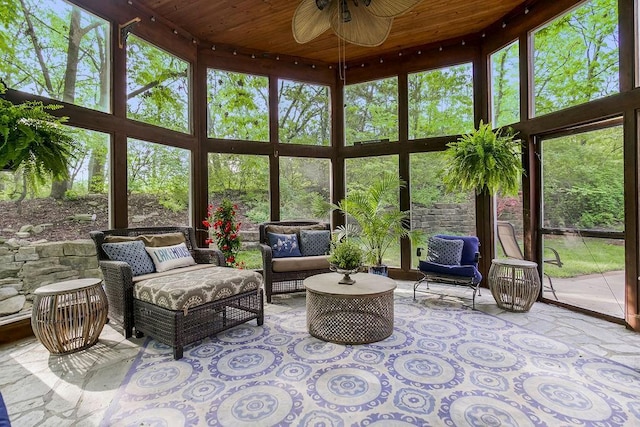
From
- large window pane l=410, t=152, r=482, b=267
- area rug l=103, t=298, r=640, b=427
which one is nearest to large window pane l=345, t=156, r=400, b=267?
large window pane l=410, t=152, r=482, b=267

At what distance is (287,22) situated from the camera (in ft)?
13.8

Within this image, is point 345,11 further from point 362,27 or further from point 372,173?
point 372,173

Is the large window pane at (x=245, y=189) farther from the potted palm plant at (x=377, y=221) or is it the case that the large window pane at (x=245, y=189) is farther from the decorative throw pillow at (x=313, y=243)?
the potted palm plant at (x=377, y=221)

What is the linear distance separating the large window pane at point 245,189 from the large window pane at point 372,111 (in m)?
1.64

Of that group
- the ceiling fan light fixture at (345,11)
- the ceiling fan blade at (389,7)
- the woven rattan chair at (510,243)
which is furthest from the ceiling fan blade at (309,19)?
the woven rattan chair at (510,243)

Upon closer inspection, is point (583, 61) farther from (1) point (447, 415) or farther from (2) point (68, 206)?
(2) point (68, 206)

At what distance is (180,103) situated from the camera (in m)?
4.51

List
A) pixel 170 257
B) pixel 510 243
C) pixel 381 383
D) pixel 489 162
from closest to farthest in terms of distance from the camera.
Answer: pixel 381 383 → pixel 170 257 → pixel 489 162 → pixel 510 243

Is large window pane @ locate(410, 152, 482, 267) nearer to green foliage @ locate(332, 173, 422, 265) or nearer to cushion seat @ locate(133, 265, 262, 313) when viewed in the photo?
green foliage @ locate(332, 173, 422, 265)

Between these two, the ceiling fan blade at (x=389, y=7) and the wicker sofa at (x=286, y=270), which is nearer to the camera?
the ceiling fan blade at (x=389, y=7)

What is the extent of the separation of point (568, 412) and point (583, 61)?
352 centimetres

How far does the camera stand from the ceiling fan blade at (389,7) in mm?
2064

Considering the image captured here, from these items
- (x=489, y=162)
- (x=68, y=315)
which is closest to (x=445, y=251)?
(x=489, y=162)

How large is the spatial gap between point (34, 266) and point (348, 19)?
3696mm
